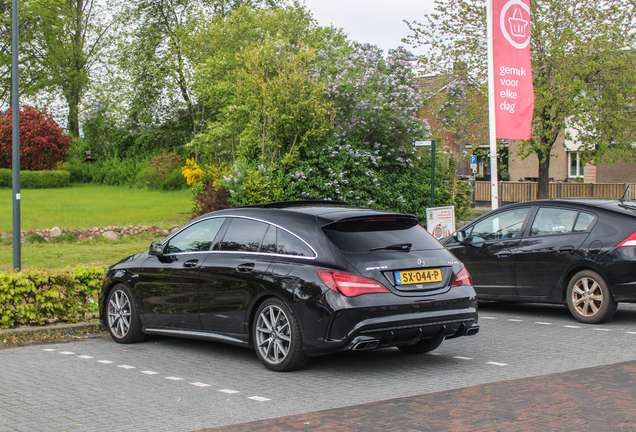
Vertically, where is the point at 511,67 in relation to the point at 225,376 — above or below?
above

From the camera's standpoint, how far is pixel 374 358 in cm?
724

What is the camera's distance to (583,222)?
933cm

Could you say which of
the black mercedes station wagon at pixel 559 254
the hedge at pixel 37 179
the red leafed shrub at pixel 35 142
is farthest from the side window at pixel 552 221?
the red leafed shrub at pixel 35 142

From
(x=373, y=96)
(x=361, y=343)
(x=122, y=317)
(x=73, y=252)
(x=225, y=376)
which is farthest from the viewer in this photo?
(x=373, y=96)

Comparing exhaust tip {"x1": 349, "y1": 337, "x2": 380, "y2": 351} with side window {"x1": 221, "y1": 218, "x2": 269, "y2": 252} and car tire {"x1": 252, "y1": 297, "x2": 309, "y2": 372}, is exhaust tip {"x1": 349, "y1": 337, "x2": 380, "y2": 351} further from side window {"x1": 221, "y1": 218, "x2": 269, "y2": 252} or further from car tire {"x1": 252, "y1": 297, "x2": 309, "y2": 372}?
side window {"x1": 221, "y1": 218, "x2": 269, "y2": 252}

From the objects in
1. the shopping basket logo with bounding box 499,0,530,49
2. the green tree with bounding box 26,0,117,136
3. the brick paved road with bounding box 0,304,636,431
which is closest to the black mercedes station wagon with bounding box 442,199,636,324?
the brick paved road with bounding box 0,304,636,431

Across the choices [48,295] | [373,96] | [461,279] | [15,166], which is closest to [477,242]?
[461,279]

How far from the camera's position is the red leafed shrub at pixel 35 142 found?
133ft

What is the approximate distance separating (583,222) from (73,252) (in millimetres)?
13693

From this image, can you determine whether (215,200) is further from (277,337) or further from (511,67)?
(277,337)

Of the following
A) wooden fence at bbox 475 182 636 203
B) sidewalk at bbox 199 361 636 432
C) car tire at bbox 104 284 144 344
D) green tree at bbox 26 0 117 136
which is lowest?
sidewalk at bbox 199 361 636 432

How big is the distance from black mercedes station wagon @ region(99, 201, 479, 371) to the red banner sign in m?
7.62

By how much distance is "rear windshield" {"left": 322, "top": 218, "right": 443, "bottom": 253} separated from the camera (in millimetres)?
6469

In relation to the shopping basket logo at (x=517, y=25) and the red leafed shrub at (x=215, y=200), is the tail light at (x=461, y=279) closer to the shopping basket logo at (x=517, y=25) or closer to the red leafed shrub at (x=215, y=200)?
the shopping basket logo at (x=517, y=25)
